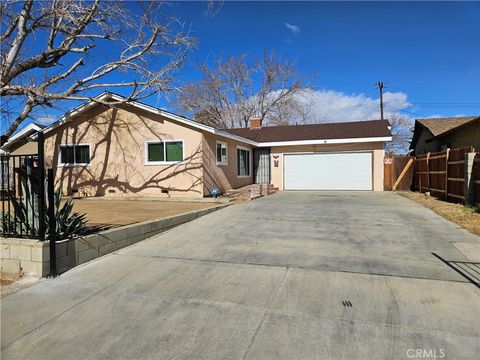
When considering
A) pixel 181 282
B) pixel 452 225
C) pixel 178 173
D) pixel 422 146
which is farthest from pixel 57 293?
pixel 422 146

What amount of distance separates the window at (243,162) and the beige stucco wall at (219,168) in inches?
Answer: 12.0

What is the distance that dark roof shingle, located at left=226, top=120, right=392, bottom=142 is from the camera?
1919 cm

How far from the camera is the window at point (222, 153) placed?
15.7m

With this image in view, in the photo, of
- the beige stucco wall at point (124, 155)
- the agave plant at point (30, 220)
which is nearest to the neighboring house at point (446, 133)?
the beige stucco wall at point (124, 155)

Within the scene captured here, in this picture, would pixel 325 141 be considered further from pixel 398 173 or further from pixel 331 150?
pixel 398 173

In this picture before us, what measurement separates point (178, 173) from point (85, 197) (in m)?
4.70

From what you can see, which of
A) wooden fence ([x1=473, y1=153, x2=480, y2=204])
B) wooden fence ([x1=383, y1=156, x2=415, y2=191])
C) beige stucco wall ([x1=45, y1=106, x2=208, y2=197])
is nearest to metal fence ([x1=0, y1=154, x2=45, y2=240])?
beige stucco wall ([x1=45, y1=106, x2=208, y2=197])

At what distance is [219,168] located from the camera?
614 inches

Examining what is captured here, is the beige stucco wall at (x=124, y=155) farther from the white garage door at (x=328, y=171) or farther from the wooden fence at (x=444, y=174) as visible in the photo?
the wooden fence at (x=444, y=174)

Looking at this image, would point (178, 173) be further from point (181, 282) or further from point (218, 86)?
point (218, 86)

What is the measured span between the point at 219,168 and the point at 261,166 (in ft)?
19.0

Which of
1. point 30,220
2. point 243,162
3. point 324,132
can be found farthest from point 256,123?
point 30,220

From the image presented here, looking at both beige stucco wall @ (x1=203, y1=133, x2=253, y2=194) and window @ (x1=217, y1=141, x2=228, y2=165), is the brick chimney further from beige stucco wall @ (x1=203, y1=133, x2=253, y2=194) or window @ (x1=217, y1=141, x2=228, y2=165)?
window @ (x1=217, y1=141, x2=228, y2=165)

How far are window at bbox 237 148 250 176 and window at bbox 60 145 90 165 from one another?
757 cm
